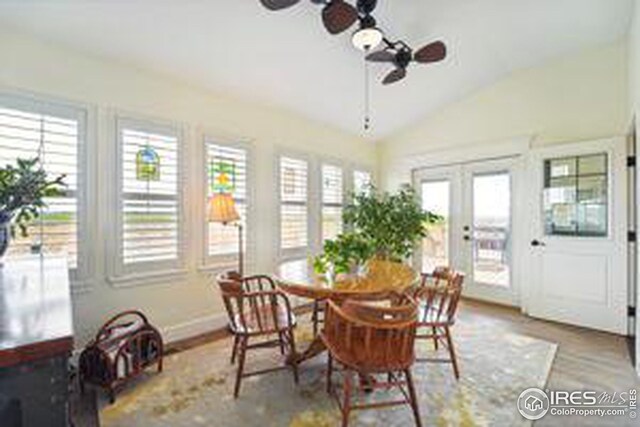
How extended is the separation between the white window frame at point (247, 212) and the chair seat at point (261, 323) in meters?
1.17

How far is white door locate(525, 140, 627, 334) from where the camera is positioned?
141 inches

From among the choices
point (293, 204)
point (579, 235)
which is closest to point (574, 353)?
point (579, 235)

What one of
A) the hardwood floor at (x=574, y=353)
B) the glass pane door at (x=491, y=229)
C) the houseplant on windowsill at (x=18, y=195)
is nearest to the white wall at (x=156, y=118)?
the hardwood floor at (x=574, y=353)

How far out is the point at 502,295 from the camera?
4.61m

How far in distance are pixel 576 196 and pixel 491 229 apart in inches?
43.0

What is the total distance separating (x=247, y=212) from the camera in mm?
3951

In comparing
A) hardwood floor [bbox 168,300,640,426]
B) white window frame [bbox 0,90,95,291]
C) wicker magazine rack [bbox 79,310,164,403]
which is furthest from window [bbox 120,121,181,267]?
hardwood floor [bbox 168,300,640,426]

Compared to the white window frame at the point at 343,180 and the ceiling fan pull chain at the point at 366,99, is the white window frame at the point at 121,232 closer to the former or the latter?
the white window frame at the point at 343,180

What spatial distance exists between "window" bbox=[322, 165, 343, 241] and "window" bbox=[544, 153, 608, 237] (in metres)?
2.70

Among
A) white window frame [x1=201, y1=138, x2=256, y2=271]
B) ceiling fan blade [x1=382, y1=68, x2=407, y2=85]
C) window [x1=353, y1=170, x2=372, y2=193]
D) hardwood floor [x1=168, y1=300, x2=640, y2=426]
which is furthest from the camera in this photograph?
window [x1=353, y1=170, x2=372, y2=193]

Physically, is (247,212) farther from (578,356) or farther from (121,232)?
(578,356)

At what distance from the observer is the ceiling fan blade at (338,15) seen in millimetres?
2186

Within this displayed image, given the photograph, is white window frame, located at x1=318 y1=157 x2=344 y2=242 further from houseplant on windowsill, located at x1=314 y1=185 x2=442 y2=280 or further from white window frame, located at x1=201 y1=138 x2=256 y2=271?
white window frame, located at x1=201 y1=138 x2=256 y2=271

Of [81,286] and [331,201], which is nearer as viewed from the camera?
[81,286]
